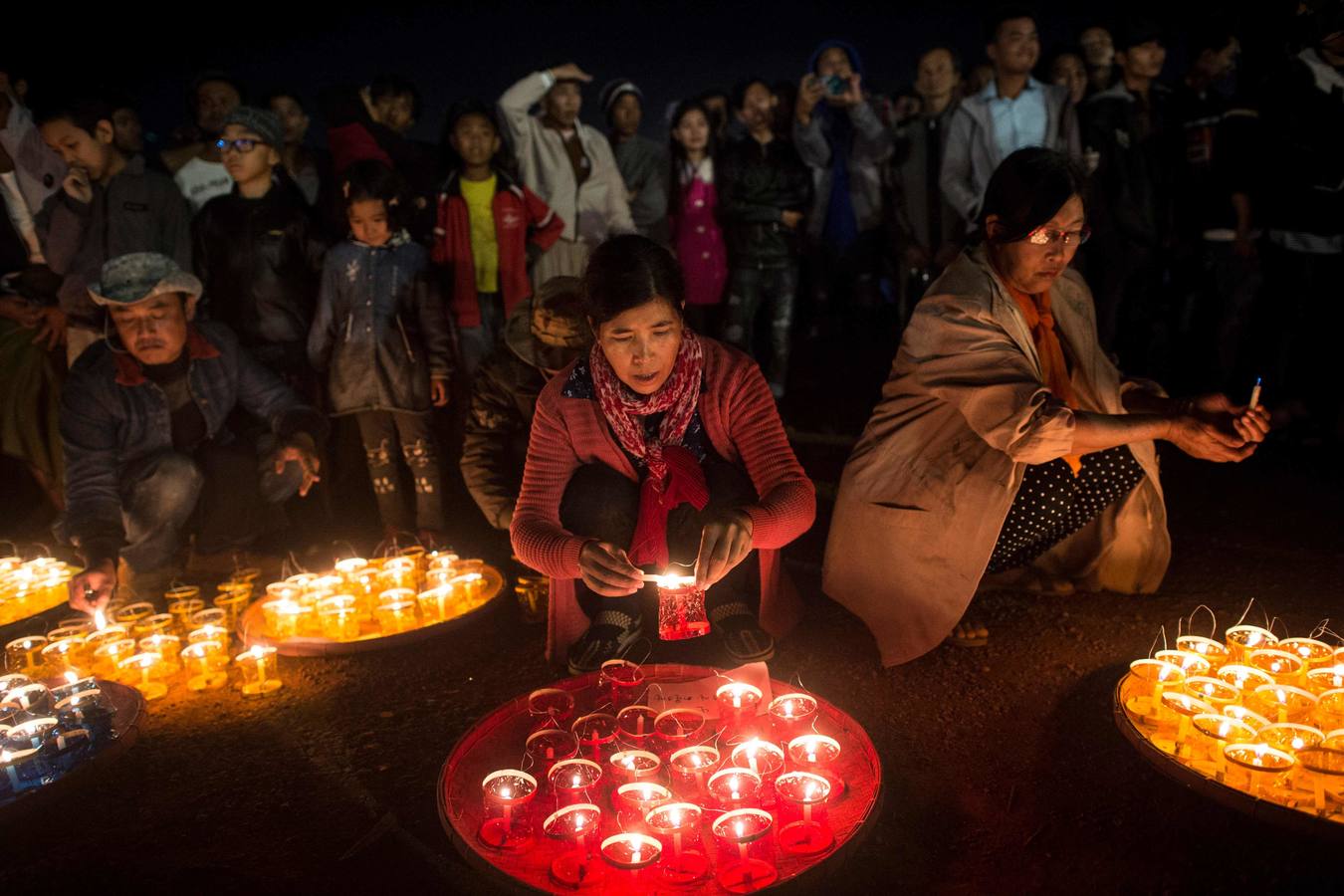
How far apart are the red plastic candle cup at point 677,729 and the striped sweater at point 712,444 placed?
1.99ft

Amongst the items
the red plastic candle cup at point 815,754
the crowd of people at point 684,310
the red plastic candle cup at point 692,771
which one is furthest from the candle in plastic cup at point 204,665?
the red plastic candle cup at point 815,754

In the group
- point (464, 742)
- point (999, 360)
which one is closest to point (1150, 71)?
point (999, 360)

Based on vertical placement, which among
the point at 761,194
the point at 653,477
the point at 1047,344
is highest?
the point at 761,194

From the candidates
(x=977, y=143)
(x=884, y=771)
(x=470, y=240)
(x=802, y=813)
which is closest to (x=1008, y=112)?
(x=977, y=143)

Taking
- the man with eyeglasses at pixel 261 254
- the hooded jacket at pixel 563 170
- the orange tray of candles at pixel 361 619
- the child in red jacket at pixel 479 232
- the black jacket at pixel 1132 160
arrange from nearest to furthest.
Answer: the orange tray of candles at pixel 361 619, the man with eyeglasses at pixel 261 254, the child in red jacket at pixel 479 232, the hooded jacket at pixel 563 170, the black jacket at pixel 1132 160

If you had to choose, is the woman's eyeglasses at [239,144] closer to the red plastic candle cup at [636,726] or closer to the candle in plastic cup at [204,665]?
the candle in plastic cup at [204,665]

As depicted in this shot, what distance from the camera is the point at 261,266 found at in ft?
15.1

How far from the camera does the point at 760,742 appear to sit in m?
2.19

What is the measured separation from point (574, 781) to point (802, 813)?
53 cm

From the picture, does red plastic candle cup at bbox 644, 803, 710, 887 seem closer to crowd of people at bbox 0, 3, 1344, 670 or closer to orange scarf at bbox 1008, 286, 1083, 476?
crowd of people at bbox 0, 3, 1344, 670

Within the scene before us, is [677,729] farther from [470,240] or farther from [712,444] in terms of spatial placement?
[470,240]

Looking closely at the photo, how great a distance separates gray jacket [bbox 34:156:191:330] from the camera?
4633 millimetres

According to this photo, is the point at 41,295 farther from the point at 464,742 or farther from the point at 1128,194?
the point at 1128,194

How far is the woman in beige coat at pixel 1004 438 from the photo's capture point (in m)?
2.59
